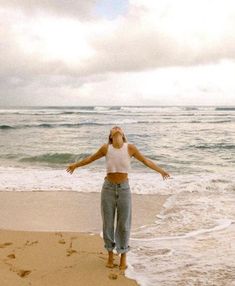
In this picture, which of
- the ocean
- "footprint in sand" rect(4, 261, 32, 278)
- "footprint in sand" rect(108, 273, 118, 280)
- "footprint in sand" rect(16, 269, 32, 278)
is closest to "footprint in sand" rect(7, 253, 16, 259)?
"footprint in sand" rect(4, 261, 32, 278)

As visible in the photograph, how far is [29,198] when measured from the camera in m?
10.1

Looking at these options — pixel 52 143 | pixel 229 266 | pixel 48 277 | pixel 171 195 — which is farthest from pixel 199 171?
pixel 52 143

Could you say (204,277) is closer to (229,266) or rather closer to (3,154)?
(229,266)

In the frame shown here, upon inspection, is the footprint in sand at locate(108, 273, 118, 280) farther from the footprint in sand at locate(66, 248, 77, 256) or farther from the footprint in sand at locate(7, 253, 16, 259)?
the footprint in sand at locate(7, 253, 16, 259)

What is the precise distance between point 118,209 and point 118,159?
63cm

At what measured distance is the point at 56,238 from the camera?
259 inches

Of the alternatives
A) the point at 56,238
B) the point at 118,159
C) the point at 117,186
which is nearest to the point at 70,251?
the point at 56,238

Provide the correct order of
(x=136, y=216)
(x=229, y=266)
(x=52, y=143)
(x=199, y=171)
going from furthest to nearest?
(x=52, y=143)
(x=199, y=171)
(x=136, y=216)
(x=229, y=266)

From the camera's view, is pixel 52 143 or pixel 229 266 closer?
pixel 229 266

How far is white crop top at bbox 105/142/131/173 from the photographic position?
4.96 m

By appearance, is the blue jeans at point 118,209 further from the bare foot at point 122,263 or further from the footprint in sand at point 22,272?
the footprint in sand at point 22,272

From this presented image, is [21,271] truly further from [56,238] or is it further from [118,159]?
[118,159]

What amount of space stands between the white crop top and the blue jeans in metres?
0.18

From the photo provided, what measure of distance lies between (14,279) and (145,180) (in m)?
8.48
